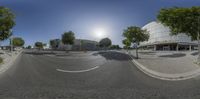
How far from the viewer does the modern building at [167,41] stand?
261 feet

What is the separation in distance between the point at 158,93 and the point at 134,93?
914 millimetres

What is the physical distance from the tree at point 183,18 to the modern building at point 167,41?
195 feet

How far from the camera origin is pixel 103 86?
771 centimetres

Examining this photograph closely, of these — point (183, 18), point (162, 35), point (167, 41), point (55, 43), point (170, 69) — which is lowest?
point (170, 69)

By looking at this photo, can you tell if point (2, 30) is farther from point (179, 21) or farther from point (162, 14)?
point (179, 21)

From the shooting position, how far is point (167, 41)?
8188 centimetres

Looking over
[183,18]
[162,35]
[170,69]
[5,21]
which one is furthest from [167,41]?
[5,21]

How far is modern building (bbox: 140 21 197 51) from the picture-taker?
79.4 m

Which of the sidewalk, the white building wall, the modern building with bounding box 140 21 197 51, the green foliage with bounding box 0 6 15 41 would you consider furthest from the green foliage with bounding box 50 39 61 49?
the sidewalk

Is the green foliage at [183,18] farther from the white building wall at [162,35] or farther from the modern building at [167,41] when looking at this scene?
the white building wall at [162,35]

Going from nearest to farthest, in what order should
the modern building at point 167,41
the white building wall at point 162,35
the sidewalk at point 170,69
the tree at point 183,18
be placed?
the sidewalk at point 170,69 < the tree at point 183,18 < the modern building at point 167,41 < the white building wall at point 162,35

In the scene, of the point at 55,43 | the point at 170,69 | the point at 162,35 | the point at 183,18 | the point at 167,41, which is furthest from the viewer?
the point at 162,35

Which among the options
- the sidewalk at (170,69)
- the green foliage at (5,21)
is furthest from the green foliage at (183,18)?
the green foliage at (5,21)

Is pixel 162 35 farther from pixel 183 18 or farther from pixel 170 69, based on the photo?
pixel 170 69
